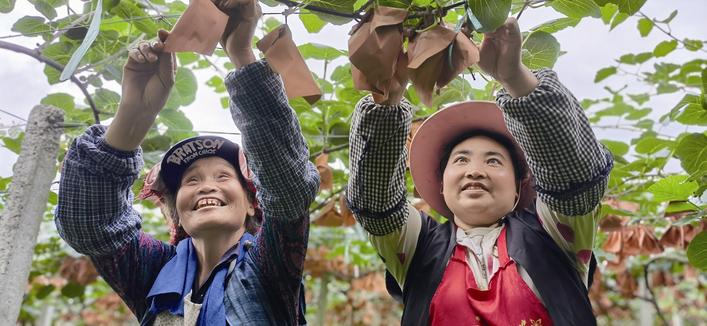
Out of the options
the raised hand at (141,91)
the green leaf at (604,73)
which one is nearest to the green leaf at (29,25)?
the raised hand at (141,91)

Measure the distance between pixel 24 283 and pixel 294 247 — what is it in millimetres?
559

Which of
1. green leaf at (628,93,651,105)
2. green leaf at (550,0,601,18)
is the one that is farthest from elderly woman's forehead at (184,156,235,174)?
green leaf at (628,93,651,105)

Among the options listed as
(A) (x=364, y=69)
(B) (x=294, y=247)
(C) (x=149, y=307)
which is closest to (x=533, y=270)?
(B) (x=294, y=247)

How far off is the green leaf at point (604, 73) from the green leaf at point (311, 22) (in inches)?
58.6

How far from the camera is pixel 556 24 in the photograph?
0.91 metres

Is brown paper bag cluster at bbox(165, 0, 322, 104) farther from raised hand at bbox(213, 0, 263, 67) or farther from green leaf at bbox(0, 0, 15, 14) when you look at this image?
green leaf at bbox(0, 0, 15, 14)

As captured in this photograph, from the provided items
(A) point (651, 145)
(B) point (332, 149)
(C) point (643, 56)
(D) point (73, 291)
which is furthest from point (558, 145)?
(D) point (73, 291)

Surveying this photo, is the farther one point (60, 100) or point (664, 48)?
point (664, 48)

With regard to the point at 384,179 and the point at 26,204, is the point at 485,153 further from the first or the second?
the point at 26,204

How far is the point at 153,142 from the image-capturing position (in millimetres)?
1592

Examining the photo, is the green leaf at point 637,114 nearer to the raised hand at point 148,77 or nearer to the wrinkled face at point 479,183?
the wrinkled face at point 479,183

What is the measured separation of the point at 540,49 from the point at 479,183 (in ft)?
0.92

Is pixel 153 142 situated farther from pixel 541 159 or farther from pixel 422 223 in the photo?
pixel 541 159

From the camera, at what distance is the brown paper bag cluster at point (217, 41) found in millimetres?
630
